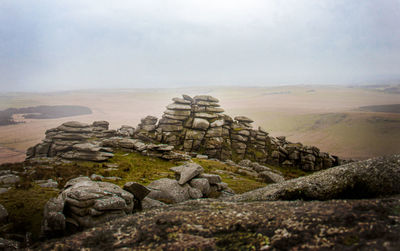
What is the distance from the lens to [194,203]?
10867 millimetres

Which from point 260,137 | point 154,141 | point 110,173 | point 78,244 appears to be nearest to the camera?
point 78,244

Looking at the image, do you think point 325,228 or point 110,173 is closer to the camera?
point 325,228

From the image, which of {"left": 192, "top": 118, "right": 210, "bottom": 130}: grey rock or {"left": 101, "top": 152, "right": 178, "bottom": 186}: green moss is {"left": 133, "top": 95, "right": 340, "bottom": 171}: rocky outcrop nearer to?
{"left": 192, "top": 118, "right": 210, "bottom": 130}: grey rock

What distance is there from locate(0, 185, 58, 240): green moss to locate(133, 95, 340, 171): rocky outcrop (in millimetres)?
30802

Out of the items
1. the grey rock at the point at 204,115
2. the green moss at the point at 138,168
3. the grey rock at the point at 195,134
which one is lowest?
the green moss at the point at 138,168

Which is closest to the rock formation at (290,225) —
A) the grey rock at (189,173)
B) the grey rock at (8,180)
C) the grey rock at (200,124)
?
the grey rock at (189,173)

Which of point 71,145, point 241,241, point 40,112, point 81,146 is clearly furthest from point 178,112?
point 241,241

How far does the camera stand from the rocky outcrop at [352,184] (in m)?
8.62

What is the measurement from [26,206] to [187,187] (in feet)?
37.5

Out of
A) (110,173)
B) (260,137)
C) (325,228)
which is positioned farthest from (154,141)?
(325,228)

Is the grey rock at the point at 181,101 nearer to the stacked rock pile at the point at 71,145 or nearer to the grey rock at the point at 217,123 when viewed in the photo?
the grey rock at the point at 217,123

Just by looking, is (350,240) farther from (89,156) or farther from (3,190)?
(89,156)

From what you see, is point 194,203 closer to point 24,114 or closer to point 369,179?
point 369,179

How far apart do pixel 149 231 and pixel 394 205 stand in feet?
27.8
